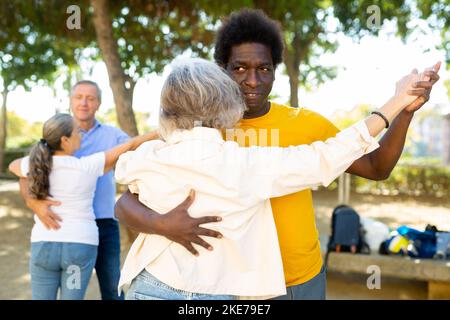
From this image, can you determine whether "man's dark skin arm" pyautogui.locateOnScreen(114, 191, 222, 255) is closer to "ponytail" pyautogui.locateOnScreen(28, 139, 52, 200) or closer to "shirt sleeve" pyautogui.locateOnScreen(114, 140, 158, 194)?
"shirt sleeve" pyautogui.locateOnScreen(114, 140, 158, 194)

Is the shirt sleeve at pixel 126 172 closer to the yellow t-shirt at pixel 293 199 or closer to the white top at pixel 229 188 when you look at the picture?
the white top at pixel 229 188

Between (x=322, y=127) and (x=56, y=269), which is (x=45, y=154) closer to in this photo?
(x=56, y=269)

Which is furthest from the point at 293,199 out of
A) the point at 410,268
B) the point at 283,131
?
the point at 410,268

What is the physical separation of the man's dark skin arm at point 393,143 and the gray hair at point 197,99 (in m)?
0.53

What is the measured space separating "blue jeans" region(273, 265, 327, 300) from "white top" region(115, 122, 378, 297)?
1.01ft

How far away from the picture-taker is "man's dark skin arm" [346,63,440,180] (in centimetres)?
152

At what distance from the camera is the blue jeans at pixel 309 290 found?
5.79ft

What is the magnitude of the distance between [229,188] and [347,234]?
13.7 ft

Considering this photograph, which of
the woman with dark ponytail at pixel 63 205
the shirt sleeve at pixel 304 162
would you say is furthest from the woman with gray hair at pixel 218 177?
the woman with dark ponytail at pixel 63 205

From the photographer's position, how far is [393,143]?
1.62 m

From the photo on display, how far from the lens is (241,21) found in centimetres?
187

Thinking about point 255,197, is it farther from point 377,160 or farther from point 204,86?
point 377,160
